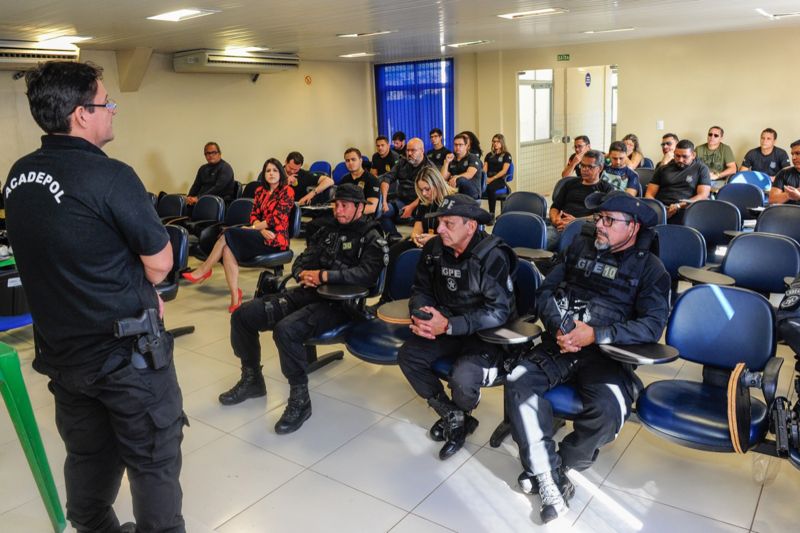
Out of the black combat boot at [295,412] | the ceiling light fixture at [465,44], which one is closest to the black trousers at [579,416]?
the black combat boot at [295,412]

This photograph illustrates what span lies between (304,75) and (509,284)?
29.5 feet

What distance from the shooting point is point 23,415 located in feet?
7.70

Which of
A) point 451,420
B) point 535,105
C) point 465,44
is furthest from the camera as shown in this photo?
point 535,105

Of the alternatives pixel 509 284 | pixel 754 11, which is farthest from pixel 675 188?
pixel 509 284

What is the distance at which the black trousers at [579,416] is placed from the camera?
8.09ft

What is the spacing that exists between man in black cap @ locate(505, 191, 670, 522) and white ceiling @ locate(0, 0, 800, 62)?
3247 mm

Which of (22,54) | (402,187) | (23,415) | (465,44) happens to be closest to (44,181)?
(23,415)

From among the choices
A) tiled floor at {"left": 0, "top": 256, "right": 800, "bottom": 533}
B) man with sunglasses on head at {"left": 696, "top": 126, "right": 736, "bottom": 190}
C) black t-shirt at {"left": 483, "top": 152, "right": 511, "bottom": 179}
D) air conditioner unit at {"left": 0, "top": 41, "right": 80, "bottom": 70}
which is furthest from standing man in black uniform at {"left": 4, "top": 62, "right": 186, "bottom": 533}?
man with sunglasses on head at {"left": 696, "top": 126, "right": 736, "bottom": 190}

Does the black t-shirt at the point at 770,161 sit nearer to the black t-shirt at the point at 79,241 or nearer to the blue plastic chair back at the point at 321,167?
the blue plastic chair back at the point at 321,167

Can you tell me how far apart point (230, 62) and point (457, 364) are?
285 inches

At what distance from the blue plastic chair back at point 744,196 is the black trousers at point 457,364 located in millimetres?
3921

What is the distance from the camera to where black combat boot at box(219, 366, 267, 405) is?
362 cm

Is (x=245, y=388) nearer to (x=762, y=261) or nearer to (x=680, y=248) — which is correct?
(x=680, y=248)

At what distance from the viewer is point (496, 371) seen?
2.83 m
